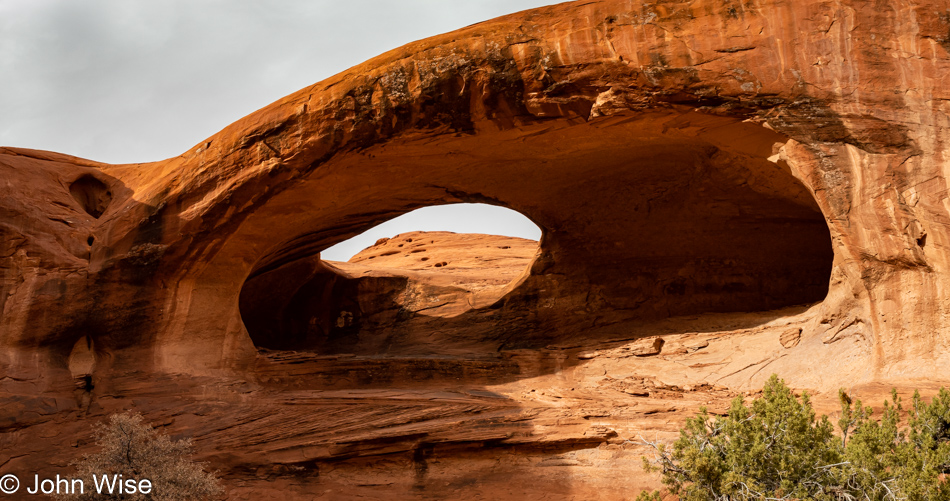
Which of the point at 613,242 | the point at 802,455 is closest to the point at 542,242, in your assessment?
the point at 613,242

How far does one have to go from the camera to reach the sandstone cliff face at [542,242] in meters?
8.31

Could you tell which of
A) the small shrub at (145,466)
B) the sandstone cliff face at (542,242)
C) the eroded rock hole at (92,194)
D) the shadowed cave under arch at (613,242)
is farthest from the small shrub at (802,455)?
the eroded rock hole at (92,194)

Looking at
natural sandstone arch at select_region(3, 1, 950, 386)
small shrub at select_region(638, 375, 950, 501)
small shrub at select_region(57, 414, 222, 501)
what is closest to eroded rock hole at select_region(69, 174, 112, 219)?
natural sandstone arch at select_region(3, 1, 950, 386)

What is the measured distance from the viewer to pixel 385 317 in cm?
1397

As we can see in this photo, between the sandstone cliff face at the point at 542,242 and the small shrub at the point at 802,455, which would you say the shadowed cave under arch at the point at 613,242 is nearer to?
the sandstone cliff face at the point at 542,242

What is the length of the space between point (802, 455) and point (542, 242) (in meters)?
6.46

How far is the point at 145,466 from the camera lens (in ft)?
27.6

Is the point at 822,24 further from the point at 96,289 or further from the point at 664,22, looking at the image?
the point at 96,289

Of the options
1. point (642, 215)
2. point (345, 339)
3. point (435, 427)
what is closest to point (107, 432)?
point (435, 427)

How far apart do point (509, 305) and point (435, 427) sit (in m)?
4.07

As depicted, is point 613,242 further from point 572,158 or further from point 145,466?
point 145,466

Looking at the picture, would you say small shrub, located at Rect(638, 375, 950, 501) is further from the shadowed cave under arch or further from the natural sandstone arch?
the shadowed cave under arch

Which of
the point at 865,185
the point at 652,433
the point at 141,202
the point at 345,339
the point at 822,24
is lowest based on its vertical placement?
the point at 652,433

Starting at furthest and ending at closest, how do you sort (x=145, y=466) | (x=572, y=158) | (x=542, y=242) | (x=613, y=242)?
(x=542, y=242)
(x=613, y=242)
(x=572, y=158)
(x=145, y=466)
